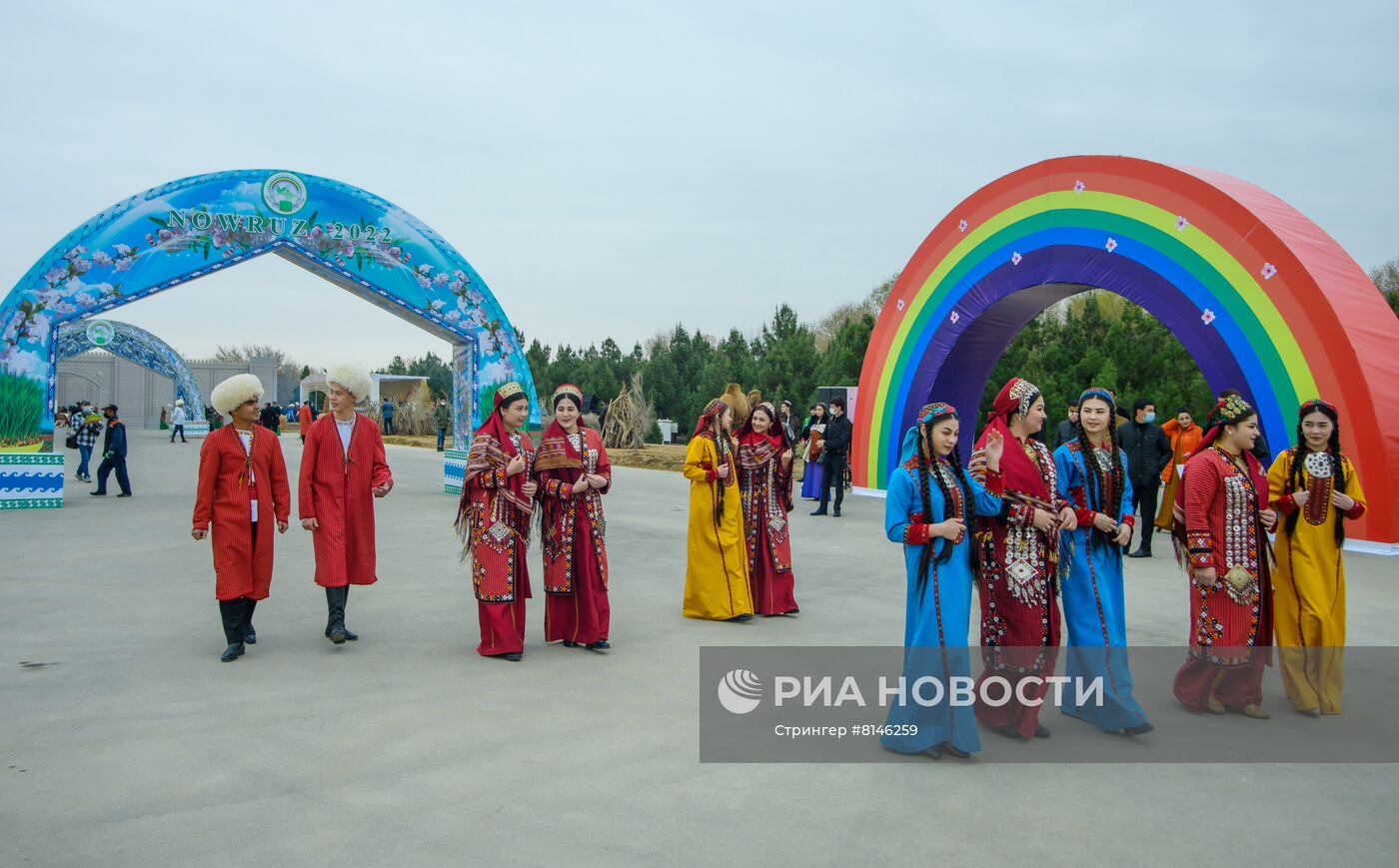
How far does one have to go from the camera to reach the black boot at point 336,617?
5.69 m

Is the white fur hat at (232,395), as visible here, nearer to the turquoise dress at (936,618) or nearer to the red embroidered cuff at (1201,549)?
the turquoise dress at (936,618)

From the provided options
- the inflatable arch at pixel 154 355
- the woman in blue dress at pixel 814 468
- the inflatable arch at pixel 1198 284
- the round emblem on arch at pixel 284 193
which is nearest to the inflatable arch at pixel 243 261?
the round emblem on arch at pixel 284 193

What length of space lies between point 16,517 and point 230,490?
806 centimetres

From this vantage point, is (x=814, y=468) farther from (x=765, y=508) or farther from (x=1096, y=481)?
(x=1096, y=481)

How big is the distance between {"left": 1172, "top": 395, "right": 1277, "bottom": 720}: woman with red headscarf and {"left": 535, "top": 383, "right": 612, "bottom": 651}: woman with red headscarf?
3092mm

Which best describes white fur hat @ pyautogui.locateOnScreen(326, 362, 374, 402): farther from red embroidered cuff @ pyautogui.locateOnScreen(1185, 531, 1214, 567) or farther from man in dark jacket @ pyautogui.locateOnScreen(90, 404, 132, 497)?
man in dark jacket @ pyautogui.locateOnScreen(90, 404, 132, 497)

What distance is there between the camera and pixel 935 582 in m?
3.85

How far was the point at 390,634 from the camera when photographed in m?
6.02

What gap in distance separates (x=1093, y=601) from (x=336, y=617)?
4.21m

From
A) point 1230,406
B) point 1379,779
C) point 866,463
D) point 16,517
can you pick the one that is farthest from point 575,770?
point 866,463

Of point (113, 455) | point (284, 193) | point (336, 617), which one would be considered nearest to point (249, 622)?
point (336, 617)

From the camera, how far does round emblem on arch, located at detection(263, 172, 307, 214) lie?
12578 mm

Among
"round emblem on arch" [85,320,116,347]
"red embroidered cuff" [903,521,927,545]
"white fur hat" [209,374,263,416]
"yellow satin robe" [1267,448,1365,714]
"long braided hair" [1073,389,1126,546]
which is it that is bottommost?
"yellow satin robe" [1267,448,1365,714]

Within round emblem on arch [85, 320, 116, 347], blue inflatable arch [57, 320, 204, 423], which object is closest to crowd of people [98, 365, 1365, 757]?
round emblem on arch [85, 320, 116, 347]
